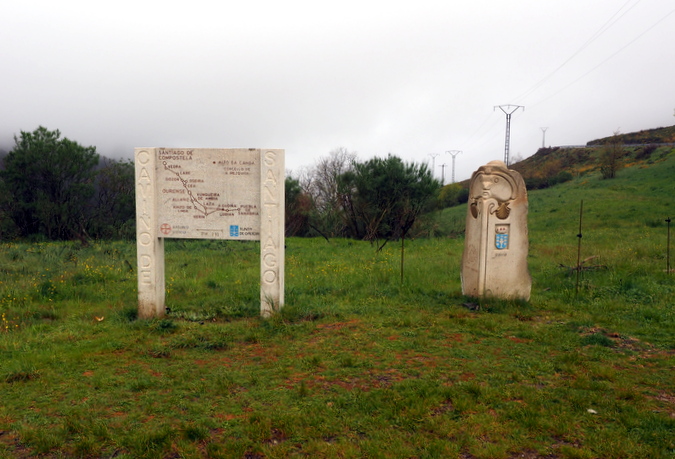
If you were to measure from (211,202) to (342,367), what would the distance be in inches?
143

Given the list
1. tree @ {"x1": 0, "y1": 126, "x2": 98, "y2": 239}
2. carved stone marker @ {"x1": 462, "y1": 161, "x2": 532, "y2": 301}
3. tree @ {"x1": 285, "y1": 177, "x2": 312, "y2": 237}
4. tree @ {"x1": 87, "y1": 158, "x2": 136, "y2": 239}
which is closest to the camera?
carved stone marker @ {"x1": 462, "y1": 161, "x2": 532, "y2": 301}

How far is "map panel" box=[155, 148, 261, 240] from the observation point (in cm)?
745

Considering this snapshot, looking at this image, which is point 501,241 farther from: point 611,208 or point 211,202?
point 611,208

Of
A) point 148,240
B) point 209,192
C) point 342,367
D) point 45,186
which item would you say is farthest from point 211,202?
point 45,186

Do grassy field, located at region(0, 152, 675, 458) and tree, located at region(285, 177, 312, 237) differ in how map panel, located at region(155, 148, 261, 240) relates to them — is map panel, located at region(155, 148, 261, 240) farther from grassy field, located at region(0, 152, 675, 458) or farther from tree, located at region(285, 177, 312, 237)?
tree, located at region(285, 177, 312, 237)

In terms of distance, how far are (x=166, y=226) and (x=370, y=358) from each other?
4.10 meters

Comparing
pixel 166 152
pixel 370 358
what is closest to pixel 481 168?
pixel 370 358

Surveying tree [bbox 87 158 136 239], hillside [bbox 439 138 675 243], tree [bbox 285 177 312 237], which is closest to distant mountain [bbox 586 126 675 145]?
hillside [bbox 439 138 675 243]

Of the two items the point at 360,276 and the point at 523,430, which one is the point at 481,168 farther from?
the point at 523,430

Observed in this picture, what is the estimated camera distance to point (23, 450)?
3.61 metres

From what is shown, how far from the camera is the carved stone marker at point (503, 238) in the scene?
8.26 metres

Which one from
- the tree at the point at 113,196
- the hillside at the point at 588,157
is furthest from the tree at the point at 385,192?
the hillside at the point at 588,157

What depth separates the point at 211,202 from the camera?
7.48 metres

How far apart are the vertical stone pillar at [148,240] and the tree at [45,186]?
23.1 metres
